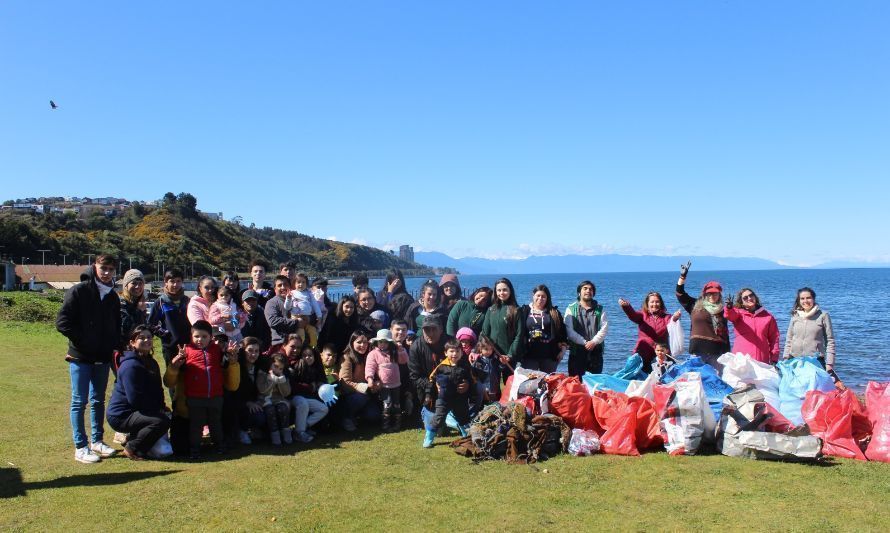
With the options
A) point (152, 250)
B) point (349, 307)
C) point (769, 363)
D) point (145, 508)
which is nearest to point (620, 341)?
point (769, 363)

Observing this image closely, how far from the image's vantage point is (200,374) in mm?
6043

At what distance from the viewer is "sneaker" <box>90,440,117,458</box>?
19.2 ft

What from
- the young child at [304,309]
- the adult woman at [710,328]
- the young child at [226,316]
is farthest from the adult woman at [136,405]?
the adult woman at [710,328]

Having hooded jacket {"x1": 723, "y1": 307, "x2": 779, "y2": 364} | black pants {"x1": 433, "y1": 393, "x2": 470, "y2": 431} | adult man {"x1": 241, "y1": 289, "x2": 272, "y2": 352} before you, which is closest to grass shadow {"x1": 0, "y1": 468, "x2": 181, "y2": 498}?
adult man {"x1": 241, "y1": 289, "x2": 272, "y2": 352}

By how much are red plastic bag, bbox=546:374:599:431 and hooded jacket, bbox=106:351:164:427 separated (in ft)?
12.7

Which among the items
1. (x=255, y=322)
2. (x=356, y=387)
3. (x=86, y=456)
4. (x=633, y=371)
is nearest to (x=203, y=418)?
(x=86, y=456)

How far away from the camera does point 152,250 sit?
92.1 m

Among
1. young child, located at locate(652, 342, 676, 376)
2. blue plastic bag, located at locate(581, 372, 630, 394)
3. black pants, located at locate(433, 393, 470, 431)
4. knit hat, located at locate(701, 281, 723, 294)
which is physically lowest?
black pants, located at locate(433, 393, 470, 431)

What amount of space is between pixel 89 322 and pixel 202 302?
1.35 meters

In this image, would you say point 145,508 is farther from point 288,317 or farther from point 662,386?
point 662,386

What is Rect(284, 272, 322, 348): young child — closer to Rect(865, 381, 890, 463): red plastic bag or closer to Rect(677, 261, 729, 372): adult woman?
Rect(677, 261, 729, 372): adult woman

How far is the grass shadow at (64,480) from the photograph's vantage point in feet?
Answer: 16.3

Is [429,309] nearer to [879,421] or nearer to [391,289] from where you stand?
[391,289]

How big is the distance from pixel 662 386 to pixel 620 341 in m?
15.3
